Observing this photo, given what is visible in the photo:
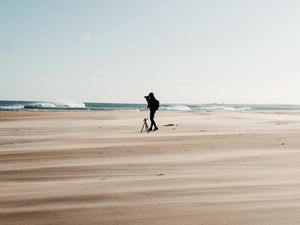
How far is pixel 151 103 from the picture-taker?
878 inches

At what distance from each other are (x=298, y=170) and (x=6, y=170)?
549 cm

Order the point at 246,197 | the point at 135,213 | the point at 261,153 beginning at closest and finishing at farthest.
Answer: the point at 135,213 < the point at 246,197 < the point at 261,153

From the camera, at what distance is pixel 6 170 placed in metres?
8.09

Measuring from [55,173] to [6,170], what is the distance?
1.09m

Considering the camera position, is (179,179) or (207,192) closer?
(207,192)

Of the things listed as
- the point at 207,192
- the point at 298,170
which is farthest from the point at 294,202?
the point at 298,170

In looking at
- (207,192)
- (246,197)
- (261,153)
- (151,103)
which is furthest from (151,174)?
(151,103)

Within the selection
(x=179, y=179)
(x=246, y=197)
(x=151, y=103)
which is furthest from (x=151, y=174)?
(x=151, y=103)

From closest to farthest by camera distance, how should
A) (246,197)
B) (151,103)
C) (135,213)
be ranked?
1. (135,213)
2. (246,197)
3. (151,103)

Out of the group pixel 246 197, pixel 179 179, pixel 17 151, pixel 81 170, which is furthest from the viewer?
pixel 17 151

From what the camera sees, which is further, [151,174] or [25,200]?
[151,174]

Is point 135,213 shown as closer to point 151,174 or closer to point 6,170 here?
point 151,174

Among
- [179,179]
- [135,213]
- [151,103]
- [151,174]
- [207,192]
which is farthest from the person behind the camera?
[151,103]

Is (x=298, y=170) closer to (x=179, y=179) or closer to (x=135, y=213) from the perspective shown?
(x=179, y=179)
